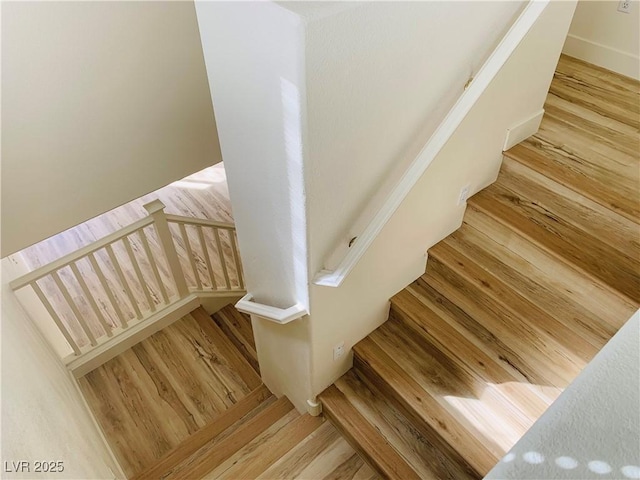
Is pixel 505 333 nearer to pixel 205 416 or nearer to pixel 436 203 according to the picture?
pixel 436 203

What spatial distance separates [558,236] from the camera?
2154mm

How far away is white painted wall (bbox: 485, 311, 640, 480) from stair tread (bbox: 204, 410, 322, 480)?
1.62 m

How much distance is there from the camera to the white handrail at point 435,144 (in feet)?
5.53

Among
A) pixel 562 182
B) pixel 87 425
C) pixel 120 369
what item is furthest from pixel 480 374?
pixel 120 369

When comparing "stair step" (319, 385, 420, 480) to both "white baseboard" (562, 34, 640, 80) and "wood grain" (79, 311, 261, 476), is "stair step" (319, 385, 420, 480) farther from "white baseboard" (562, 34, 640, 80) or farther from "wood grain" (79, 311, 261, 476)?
"white baseboard" (562, 34, 640, 80)

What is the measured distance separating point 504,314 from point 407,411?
61 cm

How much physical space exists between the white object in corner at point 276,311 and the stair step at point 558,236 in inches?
41.2

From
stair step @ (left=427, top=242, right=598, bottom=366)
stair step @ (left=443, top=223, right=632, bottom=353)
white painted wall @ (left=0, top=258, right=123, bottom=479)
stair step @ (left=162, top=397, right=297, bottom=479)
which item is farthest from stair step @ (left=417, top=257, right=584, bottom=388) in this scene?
white painted wall @ (left=0, top=258, right=123, bottom=479)

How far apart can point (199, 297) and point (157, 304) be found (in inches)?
12.9

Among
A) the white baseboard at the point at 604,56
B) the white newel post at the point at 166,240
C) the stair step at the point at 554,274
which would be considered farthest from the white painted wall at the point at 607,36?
the white newel post at the point at 166,240

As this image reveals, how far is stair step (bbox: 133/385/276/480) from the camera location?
8.02 feet

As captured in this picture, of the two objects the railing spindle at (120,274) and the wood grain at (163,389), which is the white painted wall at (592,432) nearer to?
the wood grain at (163,389)

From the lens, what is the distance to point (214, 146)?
3104 millimetres

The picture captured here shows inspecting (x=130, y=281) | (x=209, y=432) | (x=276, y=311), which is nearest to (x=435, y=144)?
(x=276, y=311)
